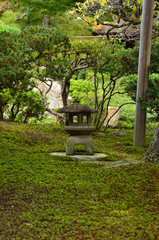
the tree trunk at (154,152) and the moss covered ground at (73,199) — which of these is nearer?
the moss covered ground at (73,199)

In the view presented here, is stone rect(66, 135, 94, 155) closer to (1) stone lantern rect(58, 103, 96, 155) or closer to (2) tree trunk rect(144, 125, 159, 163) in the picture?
(1) stone lantern rect(58, 103, 96, 155)

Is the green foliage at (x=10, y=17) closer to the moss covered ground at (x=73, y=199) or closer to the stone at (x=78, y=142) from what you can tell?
the stone at (x=78, y=142)

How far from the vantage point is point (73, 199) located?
328cm

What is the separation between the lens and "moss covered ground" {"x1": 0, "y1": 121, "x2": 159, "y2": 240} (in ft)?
8.52

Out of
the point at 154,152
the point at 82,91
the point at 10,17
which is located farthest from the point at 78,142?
the point at 10,17

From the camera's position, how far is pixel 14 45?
5922mm

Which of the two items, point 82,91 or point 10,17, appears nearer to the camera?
point 82,91

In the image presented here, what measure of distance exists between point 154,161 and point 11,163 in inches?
88.4

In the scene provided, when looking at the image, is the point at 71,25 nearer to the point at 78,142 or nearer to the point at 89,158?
the point at 78,142

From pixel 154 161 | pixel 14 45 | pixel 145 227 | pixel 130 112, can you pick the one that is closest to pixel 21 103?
pixel 14 45

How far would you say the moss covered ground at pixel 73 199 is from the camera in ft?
8.52

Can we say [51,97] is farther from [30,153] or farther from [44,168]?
[44,168]

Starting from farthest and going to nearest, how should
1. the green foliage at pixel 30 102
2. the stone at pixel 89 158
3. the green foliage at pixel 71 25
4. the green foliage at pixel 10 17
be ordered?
1. the green foliage at pixel 71 25
2. the green foliage at pixel 10 17
3. the green foliage at pixel 30 102
4. the stone at pixel 89 158

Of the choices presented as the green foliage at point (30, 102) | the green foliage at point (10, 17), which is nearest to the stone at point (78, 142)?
the green foliage at point (30, 102)
